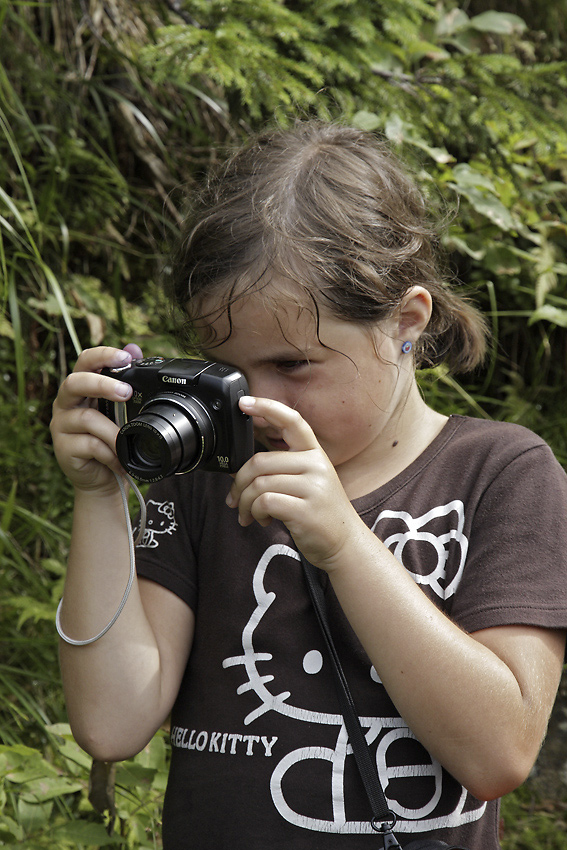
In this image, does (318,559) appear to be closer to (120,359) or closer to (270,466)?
(270,466)

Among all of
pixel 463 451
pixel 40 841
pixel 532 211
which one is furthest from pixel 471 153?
pixel 40 841

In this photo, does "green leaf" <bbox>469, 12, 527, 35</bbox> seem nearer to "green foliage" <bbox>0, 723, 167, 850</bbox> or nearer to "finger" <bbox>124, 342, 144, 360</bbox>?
"finger" <bbox>124, 342, 144, 360</bbox>

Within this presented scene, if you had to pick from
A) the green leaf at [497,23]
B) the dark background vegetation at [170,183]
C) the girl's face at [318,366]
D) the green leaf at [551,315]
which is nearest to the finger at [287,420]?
the girl's face at [318,366]

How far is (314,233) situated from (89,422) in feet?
1.66

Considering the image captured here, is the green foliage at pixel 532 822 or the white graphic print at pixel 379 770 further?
the green foliage at pixel 532 822

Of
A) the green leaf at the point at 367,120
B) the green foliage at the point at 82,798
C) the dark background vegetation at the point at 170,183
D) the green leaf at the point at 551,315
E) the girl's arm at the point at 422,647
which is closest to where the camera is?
the girl's arm at the point at 422,647

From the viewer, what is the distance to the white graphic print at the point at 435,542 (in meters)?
1.31

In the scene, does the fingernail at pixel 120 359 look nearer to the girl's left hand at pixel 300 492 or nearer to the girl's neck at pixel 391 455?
the girl's left hand at pixel 300 492

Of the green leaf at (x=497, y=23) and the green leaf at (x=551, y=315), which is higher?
the green leaf at (x=497, y=23)

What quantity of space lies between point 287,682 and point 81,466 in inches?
19.8

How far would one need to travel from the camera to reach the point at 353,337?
134 cm

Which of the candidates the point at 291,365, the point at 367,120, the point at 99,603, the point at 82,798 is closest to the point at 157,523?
the point at 99,603

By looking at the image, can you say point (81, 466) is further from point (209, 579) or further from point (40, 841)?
point (40, 841)

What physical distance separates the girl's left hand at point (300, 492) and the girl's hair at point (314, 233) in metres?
0.21
